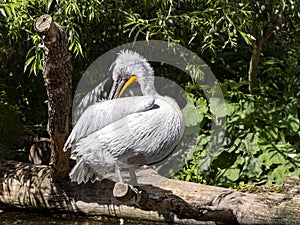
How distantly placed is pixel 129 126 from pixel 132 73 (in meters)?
0.34

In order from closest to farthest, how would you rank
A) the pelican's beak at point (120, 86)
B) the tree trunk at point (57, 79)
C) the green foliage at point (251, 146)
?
the tree trunk at point (57, 79) → the pelican's beak at point (120, 86) → the green foliage at point (251, 146)

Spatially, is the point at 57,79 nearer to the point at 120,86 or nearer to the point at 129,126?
the point at 120,86

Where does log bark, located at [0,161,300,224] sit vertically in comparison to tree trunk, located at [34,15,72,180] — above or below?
below

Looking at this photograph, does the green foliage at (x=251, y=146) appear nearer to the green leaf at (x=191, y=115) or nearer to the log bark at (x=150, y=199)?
the green leaf at (x=191, y=115)

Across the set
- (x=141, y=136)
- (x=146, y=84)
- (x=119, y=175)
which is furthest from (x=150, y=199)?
(x=146, y=84)

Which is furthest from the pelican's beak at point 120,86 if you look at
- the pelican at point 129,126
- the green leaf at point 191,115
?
the green leaf at point 191,115

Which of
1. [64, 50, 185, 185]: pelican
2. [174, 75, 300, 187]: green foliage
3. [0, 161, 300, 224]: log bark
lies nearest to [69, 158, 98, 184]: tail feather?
[64, 50, 185, 185]: pelican

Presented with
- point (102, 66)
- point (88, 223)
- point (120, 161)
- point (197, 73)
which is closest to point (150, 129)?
point (120, 161)

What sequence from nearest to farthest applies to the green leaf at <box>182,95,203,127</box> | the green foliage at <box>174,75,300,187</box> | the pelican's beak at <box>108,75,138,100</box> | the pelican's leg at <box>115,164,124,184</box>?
1. the pelican's leg at <box>115,164,124,184</box>
2. the pelican's beak at <box>108,75,138,100</box>
3. the green foliage at <box>174,75,300,187</box>
4. the green leaf at <box>182,95,203,127</box>

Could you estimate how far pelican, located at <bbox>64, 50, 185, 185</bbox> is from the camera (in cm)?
341

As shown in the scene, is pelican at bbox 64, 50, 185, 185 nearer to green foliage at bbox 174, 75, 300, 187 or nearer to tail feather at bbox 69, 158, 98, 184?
tail feather at bbox 69, 158, 98, 184

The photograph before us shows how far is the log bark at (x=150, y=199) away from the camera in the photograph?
12.9 feet

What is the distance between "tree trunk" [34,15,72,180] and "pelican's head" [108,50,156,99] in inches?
12.1

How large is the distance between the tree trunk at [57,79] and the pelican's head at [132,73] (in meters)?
0.31
